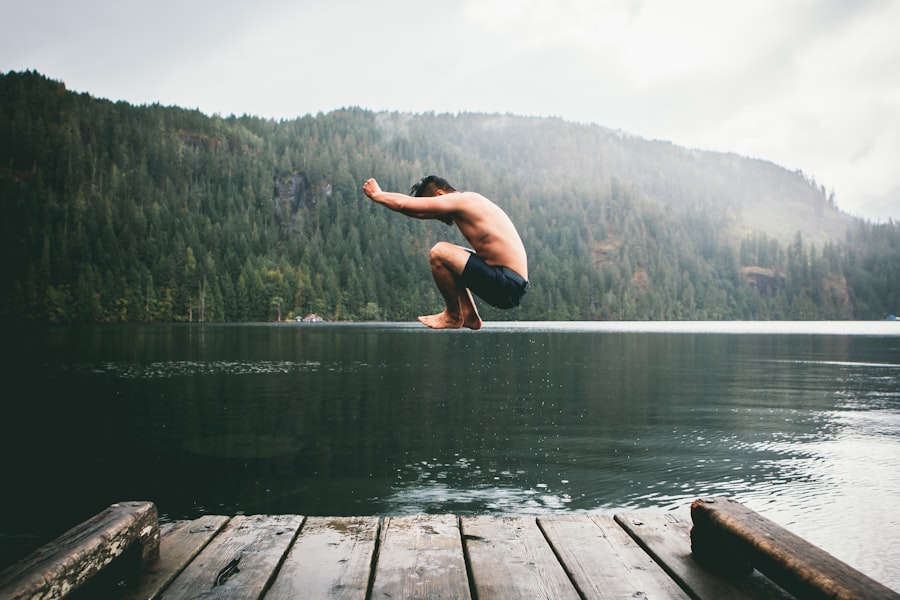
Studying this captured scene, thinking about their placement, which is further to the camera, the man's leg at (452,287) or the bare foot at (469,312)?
the bare foot at (469,312)

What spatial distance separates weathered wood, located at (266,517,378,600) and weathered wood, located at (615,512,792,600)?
242cm

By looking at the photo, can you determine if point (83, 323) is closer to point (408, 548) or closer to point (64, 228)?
point (64, 228)

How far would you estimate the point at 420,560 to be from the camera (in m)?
5.50

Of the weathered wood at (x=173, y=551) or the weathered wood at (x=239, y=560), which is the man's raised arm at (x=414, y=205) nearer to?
the weathered wood at (x=239, y=560)

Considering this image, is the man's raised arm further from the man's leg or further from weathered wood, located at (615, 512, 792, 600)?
weathered wood, located at (615, 512, 792, 600)

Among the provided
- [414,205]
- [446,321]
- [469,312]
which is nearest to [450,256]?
[414,205]

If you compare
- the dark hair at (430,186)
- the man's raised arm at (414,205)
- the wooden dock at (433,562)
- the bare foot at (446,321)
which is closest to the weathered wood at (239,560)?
the wooden dock at (433,562)

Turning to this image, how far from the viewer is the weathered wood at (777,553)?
399 centimetres

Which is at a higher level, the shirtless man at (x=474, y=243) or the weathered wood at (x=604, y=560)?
the shirtless man at (x=474, y=243)

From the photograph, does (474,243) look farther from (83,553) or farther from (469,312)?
(83,553)

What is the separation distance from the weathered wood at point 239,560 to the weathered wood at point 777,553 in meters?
3.53

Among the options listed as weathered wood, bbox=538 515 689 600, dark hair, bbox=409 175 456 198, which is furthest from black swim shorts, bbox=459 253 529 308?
weathered wood, bbox=538 515 689 600

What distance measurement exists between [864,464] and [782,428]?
6.72m

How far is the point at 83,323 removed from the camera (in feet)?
473
